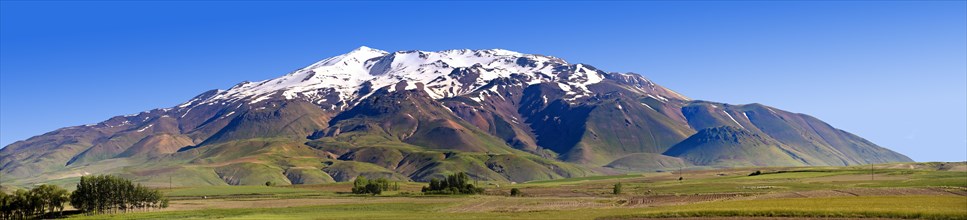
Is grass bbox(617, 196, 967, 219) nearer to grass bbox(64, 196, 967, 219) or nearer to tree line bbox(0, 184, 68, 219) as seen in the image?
grass bbox(64, 196, 967, 219)

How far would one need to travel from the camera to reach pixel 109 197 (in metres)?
179

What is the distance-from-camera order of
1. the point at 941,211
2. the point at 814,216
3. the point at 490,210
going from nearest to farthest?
the point at 941,211 < the point at 814,216 < the point at 490,210

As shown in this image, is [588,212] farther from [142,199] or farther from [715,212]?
[142,199]

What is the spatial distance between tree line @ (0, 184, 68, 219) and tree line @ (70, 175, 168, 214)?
1068 cm

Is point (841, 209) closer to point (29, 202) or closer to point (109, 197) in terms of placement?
point (29, 202)

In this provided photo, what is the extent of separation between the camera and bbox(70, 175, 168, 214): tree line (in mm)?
176500

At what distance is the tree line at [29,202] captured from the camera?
15900 cm

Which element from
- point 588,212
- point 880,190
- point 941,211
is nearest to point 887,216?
point 941,211

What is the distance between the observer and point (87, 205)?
→ 176m

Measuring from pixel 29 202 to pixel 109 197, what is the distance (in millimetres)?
20040

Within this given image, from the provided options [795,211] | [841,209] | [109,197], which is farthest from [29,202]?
[841,209]

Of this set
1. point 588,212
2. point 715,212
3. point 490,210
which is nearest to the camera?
point 715,212

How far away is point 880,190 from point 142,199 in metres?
157

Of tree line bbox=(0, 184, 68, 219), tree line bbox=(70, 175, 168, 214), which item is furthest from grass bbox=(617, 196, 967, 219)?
tree line bbox=(70, 175, 168, 214)
